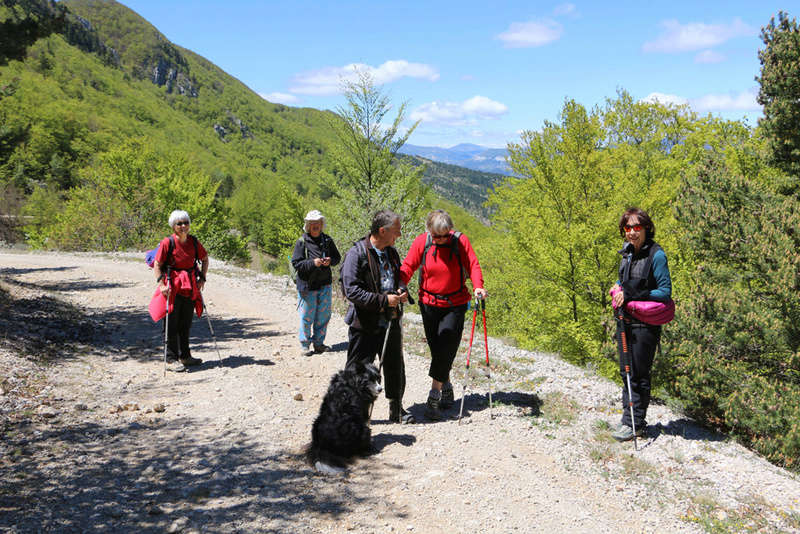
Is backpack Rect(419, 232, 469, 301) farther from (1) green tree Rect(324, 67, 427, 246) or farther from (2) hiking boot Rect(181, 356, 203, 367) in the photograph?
(1) green tree Rect(324, 67, 427, 246)

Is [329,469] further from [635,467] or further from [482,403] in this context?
[635,467]

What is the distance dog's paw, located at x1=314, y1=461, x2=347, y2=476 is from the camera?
13.8 ft

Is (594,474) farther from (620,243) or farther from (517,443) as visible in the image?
(620,243)

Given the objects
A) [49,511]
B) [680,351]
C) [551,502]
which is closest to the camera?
[49,511]

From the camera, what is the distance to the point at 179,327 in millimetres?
7113

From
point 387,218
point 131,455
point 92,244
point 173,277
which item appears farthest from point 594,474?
point 92,244

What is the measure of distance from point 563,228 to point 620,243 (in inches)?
75.9

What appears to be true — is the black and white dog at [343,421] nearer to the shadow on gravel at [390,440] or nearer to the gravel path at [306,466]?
the gravel path at [306,466]

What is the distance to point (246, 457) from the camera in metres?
4.49

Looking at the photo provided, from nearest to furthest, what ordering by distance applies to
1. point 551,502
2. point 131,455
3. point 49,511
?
point 49,511 → point 551,502 → point 131,455

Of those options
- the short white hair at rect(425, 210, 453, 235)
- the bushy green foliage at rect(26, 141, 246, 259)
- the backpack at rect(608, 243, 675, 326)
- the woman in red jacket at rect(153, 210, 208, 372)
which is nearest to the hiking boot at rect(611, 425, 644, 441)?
the backpack at rect(608, 243, 675, 326)

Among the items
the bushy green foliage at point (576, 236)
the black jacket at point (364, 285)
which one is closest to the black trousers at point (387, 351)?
the black jacket at point (364, 285)

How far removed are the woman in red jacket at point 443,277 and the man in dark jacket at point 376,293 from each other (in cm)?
28

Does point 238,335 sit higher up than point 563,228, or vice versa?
point 563,228
